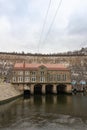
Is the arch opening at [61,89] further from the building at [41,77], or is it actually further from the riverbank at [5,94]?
the riverbank at [5,94]

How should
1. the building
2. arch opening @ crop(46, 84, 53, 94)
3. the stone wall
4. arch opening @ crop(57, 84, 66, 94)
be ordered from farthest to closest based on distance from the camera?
the stone wall, arch opening @ crop(46, 84, 53, 94), arch opening @ crop(57, 84, 66, 94), the building

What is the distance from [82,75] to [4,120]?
80327 mm

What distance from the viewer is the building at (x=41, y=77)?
76.4m

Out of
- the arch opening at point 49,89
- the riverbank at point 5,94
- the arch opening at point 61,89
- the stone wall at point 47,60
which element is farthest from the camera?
the stone wall at point 47,60

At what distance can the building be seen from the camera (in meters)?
76.4

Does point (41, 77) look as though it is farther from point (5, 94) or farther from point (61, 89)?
point (5, 94)

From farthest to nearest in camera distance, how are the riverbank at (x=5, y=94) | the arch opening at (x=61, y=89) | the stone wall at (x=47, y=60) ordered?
1. the stone wall at (x=47, y=60)
2. the arch opening at (x=61, y=89)
3. the riverbank at (x=5, y=94)

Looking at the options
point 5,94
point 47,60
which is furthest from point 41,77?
point 47,60

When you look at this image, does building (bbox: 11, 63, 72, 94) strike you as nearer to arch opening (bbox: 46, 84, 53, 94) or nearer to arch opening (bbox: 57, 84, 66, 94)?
arch opening (bbox: 57, 84, 66, 94)

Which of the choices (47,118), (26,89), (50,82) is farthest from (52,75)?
(47,118)

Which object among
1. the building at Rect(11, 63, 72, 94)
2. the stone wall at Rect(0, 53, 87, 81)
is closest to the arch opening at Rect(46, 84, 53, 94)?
the building at Rect(11, 63, 72, 94)

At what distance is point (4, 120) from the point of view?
27734 mm

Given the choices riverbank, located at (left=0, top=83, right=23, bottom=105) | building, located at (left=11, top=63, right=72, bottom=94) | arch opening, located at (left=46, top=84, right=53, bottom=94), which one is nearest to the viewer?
riverbank, located at (left=0, top=83, right=23, bottom=105)

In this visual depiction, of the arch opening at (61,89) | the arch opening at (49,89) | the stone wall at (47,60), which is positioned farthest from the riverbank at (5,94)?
the stone wall at (47,60)
